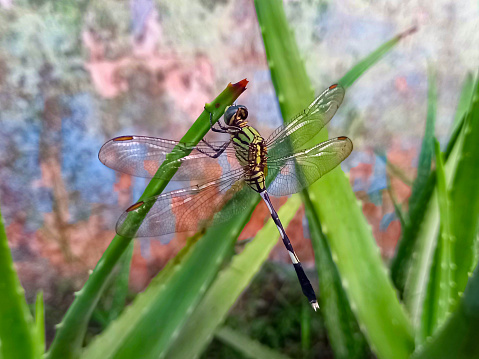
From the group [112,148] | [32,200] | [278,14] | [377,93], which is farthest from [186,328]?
[377,93]

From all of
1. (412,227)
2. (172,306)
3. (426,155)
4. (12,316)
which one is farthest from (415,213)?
(12,316)

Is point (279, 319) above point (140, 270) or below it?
below

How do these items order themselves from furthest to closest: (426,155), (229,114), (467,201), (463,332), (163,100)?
(163,100) < (426,155) < (229,114) < (467,201) < (463,332)

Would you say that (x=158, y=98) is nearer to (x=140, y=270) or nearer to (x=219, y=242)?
(x=140, y=270)

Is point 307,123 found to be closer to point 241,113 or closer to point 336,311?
point 241,113

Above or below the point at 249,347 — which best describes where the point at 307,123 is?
above

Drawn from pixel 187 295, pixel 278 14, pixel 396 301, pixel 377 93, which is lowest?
pixel 396 301

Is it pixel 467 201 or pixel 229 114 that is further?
pixel 229 114
